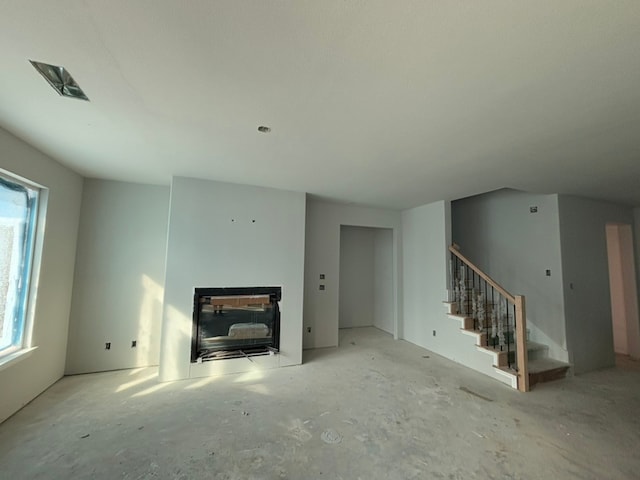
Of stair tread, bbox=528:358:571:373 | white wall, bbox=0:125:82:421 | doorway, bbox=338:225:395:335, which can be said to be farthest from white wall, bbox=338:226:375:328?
white wall, bbox=0:125:82:421

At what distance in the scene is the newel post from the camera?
318 centimetres

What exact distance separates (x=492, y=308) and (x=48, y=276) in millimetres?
5893

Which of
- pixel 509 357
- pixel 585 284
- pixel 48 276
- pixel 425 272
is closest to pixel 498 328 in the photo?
pixel 509 357

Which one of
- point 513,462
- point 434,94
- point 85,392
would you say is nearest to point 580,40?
point 434,94

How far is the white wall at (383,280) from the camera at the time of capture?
577 cm

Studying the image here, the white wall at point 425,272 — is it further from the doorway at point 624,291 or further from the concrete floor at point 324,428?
the doorway at point 624,291

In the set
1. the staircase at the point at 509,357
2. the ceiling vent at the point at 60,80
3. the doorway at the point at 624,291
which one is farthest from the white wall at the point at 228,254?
the doorway at the point at 624,291

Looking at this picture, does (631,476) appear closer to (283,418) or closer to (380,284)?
(283,418)

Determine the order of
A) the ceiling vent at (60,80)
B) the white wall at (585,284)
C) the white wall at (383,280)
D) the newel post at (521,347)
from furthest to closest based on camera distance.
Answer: the white wall at (383,280)
the white wall at (585,284)
the newel post at (521,347)
the ceiling vent at (60,80)

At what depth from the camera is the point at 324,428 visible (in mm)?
2395

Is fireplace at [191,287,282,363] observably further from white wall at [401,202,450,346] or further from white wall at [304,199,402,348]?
white wall at [401,202,450,346]

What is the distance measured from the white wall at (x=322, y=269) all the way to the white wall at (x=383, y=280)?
129 cm

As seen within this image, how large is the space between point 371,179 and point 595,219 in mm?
3848

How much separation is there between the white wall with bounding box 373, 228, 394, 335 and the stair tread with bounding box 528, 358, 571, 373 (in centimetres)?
244
